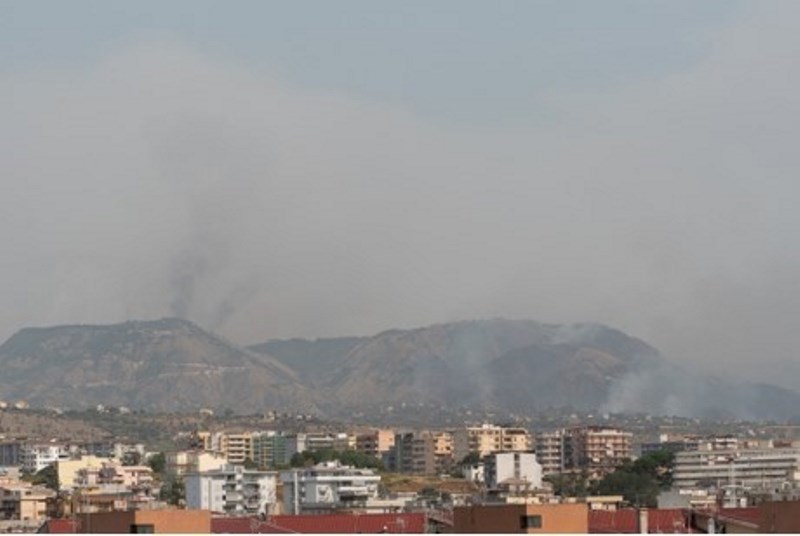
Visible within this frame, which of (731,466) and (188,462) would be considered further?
(731,466)

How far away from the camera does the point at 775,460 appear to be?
182 metres

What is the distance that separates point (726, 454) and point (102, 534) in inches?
6287

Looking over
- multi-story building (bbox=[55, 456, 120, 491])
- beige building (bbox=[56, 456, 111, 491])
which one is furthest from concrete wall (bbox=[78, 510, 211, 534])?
multi-story building (bbox=[55, 456, 120, 491])

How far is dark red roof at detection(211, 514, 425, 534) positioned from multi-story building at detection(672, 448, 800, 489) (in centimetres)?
10580

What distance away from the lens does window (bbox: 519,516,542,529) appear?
3572 cm

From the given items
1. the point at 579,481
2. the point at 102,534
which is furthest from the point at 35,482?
the point at 102,534

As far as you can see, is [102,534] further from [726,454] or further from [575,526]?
[726,454]

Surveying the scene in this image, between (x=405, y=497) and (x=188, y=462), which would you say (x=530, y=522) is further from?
(x=188, y=462)

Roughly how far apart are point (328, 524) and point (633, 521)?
11.3 meters

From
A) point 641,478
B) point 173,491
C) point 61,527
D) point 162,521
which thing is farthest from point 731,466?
point 162,521

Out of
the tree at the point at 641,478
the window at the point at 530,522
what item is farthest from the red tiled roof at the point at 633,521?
the tree at the point at 641,478

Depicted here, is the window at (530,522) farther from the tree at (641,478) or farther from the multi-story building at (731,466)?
the multi-story building at (731,466)

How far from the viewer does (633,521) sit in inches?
1937

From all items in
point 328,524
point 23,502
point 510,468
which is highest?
point 510,468
